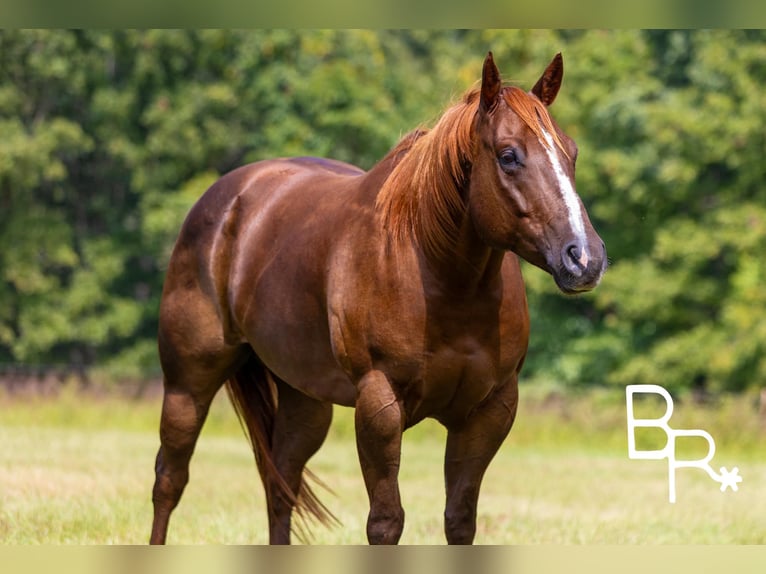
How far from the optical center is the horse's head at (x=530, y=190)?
4.02 m

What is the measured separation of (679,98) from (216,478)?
9.42m

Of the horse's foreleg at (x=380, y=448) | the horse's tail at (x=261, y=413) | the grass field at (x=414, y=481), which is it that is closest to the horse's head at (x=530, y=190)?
the horse's foreleg at (x=380, y=448)

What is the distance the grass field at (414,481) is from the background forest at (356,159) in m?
1.57

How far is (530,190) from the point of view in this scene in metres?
4.18

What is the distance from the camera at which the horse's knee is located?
4.64 m

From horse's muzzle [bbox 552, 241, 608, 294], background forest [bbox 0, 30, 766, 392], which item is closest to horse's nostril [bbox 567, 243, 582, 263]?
horse's muzzle [bbox 552, 241, 608, 294]

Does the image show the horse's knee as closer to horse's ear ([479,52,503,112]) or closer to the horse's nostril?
the horse's nostril

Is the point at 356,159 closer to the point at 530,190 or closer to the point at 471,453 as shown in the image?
the point at 471,453

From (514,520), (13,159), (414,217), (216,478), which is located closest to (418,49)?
(13,159)

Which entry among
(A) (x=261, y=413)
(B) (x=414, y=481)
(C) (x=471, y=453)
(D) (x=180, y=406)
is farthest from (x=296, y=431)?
(B) (x=414, y=481)

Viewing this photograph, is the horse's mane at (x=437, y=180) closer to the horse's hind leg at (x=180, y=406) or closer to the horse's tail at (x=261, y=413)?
the horse's hind leg at (x=180, y=406)

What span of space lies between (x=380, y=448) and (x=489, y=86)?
141 centimetres

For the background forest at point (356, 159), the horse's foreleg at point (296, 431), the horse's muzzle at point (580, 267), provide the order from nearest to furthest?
the horse's muzzle at point (580, 267)
the horse's foreleg at point (296, 431)
the background forest at point (356, 159)

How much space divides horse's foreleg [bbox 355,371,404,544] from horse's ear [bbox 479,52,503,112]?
1.08 m
